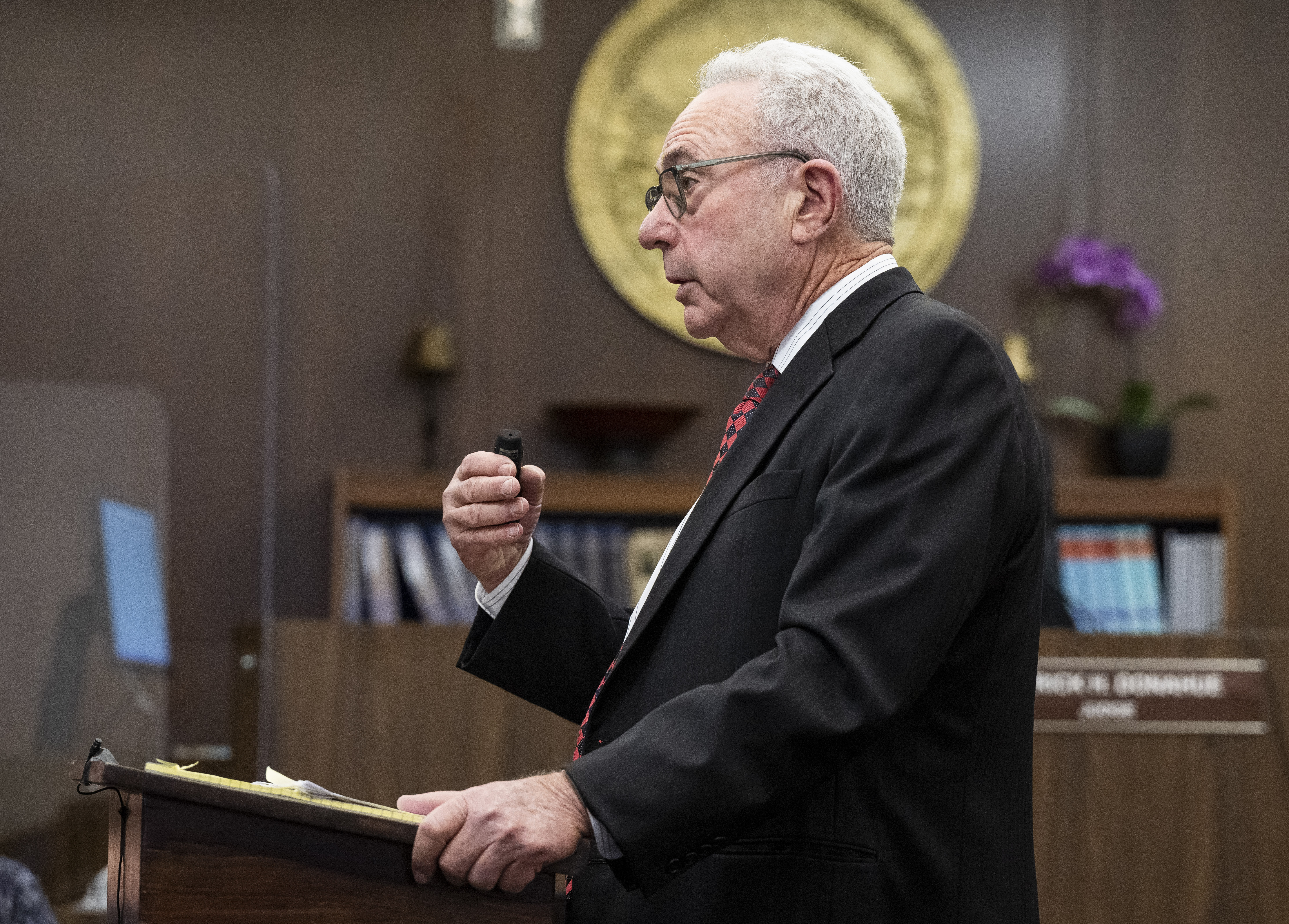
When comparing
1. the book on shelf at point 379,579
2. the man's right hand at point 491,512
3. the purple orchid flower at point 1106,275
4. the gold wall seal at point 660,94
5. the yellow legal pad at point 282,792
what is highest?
the gold wall seal at point 660,94

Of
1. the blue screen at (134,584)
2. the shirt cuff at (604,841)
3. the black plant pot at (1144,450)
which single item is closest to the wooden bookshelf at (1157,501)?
the black plant pot at (1144,450)

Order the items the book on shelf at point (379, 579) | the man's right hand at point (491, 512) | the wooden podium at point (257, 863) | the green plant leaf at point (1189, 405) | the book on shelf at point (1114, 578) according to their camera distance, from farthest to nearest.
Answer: the green plant leaf at point (1189, 405), the book on shelf at point (1114, 578), the book on shelf at point (379, 579), the man's right hand at point (491, 512), the wooden podium at point (257, 863)

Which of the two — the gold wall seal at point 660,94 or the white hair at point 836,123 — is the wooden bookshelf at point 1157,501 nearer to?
the gold wall seal at point 660,94

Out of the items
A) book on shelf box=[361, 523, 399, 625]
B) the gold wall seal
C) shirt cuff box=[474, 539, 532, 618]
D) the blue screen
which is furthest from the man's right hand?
the gold wall seal

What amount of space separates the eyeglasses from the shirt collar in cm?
12

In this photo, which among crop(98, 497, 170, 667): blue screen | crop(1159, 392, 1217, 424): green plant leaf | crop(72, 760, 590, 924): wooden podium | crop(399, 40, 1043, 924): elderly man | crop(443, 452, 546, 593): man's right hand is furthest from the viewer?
crop(1159, 392, 1217, 424): green plant leaf

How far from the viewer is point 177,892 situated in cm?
90

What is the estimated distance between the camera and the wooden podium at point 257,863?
895mm

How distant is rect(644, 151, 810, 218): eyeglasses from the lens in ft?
4.27

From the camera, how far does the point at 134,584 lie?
288 cm

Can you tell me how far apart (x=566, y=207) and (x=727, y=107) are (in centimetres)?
280

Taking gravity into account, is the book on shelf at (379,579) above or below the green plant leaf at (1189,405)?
below

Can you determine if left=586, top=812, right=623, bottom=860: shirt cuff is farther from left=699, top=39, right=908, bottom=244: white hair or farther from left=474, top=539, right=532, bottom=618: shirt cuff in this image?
left=699, top=39, right=908, bottom=244: white hair

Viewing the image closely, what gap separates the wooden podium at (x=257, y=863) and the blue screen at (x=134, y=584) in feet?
6.37
